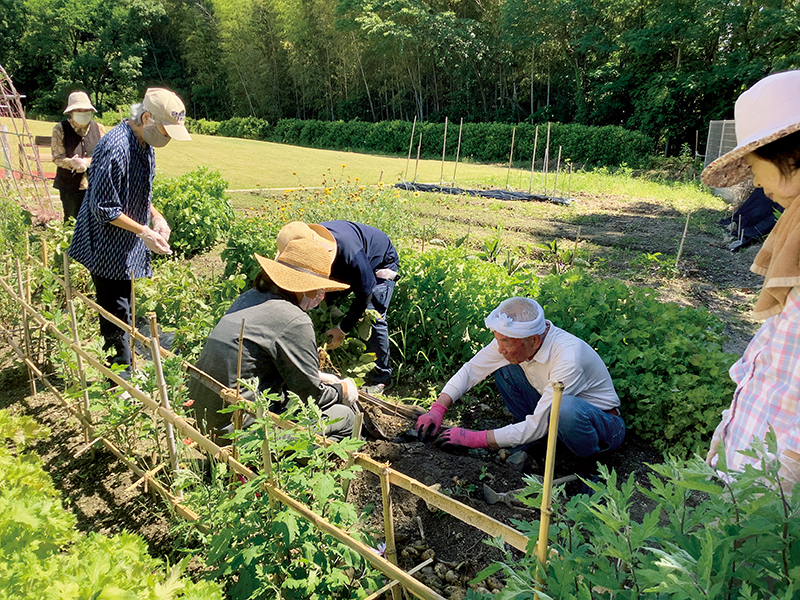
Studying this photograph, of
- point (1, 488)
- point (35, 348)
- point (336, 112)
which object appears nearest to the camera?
point (1, 488)

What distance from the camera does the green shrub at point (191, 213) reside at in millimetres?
6496

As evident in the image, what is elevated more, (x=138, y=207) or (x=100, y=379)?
(x=138, y=207)

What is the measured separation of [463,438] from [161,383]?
1585 millimetres

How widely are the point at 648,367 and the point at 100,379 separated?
3010mm

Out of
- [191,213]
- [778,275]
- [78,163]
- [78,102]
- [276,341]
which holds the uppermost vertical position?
[78,102]

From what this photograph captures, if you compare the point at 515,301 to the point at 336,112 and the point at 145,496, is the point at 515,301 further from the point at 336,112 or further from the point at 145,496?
the point at 336,112

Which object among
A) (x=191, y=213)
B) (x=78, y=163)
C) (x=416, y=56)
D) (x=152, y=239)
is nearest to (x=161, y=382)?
(x=152, y=239)

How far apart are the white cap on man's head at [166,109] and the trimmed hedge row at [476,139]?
49.9 feet

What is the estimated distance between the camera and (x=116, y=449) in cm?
284

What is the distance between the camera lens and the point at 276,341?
8.13ft

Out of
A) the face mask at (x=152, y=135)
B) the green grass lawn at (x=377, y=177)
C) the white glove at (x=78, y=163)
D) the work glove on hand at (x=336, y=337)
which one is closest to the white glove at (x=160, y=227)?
the face mask at (x=152, y=135)

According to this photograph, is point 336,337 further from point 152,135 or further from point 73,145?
point 73,145

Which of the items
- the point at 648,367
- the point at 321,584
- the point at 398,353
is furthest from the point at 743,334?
the point at 321,584

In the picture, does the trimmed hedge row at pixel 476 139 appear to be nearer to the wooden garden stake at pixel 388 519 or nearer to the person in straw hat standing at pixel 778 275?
the person in straw hat standing at pixel 778 275
